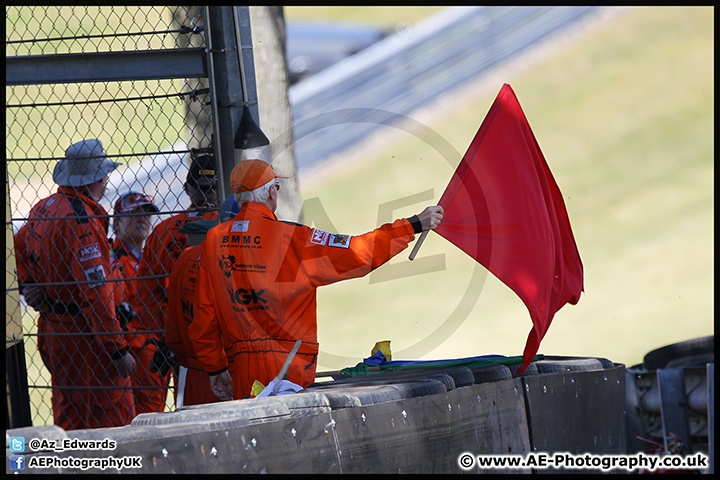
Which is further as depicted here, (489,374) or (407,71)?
(407,71)

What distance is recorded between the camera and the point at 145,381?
238 inches

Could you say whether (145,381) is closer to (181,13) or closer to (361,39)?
(181,13)

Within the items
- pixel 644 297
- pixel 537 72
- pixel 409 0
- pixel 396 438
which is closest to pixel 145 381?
pixel 396 438

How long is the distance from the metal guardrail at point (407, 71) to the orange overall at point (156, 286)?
398 inches

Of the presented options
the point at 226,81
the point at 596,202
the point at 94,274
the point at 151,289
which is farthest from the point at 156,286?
the point at 596,202

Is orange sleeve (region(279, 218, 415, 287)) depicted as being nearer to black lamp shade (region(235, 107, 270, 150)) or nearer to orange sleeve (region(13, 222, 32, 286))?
black lamp shade (region(235, 107, 270, 150))

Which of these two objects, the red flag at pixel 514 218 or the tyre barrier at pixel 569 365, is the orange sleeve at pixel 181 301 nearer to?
the red flag at pixel 514 218

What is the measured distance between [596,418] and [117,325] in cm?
305

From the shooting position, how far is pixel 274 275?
163 inches

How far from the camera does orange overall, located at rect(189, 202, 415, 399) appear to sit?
4.10 metres

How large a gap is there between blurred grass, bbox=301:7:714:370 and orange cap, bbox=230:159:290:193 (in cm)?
270

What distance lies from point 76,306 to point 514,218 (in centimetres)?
295

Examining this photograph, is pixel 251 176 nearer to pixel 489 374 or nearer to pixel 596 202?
pixel 489 374

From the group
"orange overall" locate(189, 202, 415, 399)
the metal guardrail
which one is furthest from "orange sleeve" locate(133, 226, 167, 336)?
the metal guardrail
